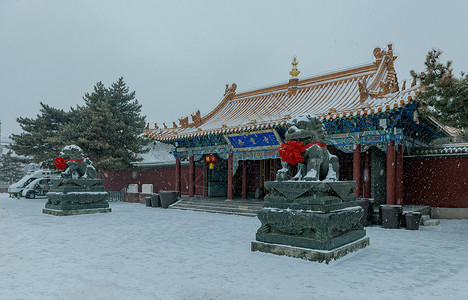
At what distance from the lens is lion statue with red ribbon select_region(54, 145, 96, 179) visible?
1056cm

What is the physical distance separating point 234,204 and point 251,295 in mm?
8615

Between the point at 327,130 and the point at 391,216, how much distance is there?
10.6ft

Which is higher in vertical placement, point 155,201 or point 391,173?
point 391,173

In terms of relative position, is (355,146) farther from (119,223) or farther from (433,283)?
(119,223)

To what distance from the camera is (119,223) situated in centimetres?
870

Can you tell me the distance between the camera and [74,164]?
10.6m

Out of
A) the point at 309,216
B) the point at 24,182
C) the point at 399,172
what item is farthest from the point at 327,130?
the point at 24,182

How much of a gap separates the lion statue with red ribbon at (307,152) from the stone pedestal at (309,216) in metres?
0.24

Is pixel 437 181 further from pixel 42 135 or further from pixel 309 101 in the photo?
pixel 42 135

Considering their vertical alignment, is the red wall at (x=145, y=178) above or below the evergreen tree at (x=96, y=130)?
below

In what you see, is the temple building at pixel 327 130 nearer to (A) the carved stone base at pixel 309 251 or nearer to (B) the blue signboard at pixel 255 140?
(B) the blue signboard at pixel 255 140

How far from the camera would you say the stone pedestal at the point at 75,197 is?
33.4 ft

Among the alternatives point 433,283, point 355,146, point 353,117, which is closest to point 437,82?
point 353,117

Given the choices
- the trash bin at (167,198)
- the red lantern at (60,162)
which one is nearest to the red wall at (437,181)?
the trash bin at (167,198)
